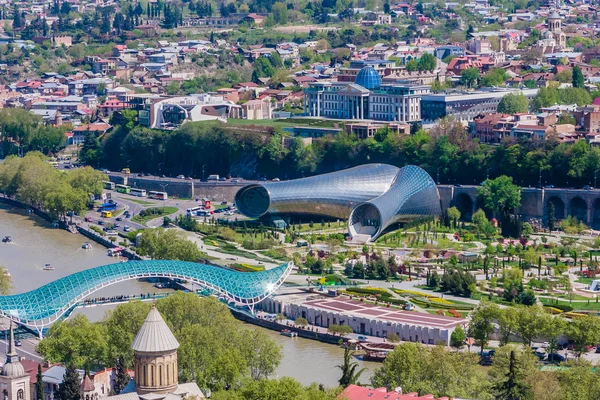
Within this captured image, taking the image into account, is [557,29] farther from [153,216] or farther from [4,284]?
[4,284]

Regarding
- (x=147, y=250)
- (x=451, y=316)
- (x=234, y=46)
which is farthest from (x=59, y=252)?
(x=234, y=46)

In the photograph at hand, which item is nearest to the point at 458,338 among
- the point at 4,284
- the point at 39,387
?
the point at 39,387

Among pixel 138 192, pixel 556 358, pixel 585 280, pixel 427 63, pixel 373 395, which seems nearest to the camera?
pixel 373 395

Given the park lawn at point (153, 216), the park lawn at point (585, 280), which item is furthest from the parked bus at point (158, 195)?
the park lawn at point (585, 280)

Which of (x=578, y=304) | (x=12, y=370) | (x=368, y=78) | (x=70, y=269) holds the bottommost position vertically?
(x=70, y=269)

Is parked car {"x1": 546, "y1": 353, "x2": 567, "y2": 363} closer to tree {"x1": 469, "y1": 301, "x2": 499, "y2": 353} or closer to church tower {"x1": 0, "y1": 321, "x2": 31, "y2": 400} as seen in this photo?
tree {"x1": 469, "y1": 301, "x2": 499, "y2": 353}

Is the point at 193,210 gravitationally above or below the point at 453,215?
below

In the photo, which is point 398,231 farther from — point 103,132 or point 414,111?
point 103,132

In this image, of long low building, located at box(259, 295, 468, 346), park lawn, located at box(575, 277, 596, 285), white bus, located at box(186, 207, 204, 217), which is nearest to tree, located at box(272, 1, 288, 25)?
white bus, located at box(186, 207, 204, 217)
